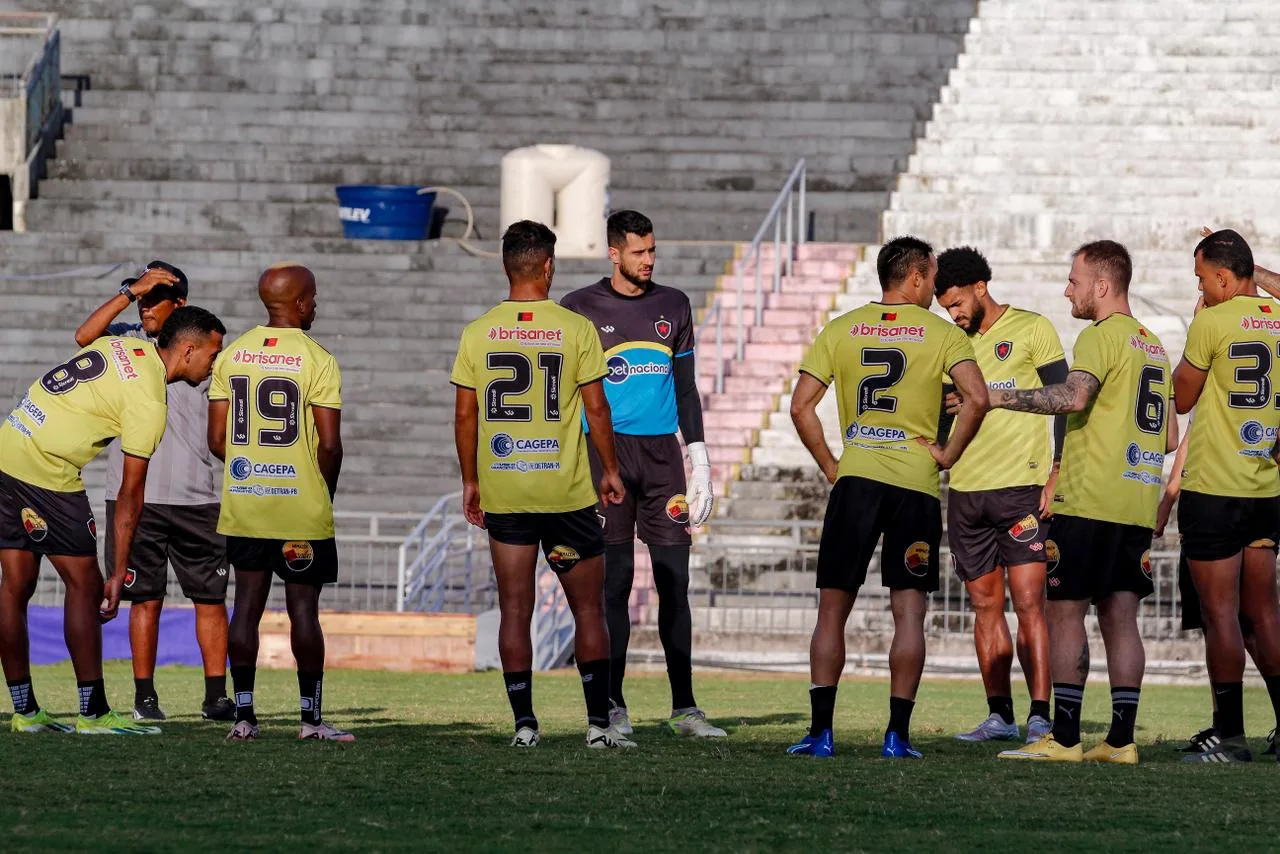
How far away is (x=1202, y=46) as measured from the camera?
24859 mm

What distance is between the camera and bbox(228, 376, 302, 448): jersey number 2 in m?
8.28

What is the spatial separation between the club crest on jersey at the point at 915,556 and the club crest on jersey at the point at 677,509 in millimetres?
1550

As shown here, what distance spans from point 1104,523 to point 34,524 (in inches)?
176

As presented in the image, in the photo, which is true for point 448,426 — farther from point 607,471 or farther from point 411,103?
point 607,471

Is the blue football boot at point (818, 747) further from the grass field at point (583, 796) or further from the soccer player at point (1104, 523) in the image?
the soccer player at point (1104, 523)

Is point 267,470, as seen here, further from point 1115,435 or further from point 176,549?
point 1115,435

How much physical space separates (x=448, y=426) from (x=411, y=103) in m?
6.54

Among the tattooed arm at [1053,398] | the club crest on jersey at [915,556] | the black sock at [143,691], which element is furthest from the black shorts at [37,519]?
the tattooed arm at [1053,398]

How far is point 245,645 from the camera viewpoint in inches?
327

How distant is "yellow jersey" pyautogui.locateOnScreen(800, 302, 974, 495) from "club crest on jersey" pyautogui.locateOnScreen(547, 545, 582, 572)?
112cm

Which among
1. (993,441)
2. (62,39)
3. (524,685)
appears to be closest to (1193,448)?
(993,441)

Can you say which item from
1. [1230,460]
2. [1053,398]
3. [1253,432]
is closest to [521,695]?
[1053,398]

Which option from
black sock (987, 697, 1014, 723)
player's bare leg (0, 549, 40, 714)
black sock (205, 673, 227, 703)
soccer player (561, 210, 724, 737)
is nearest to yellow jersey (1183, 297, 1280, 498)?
black sock (987, 697, 1014, 723)

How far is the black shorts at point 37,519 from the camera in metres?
8.62
